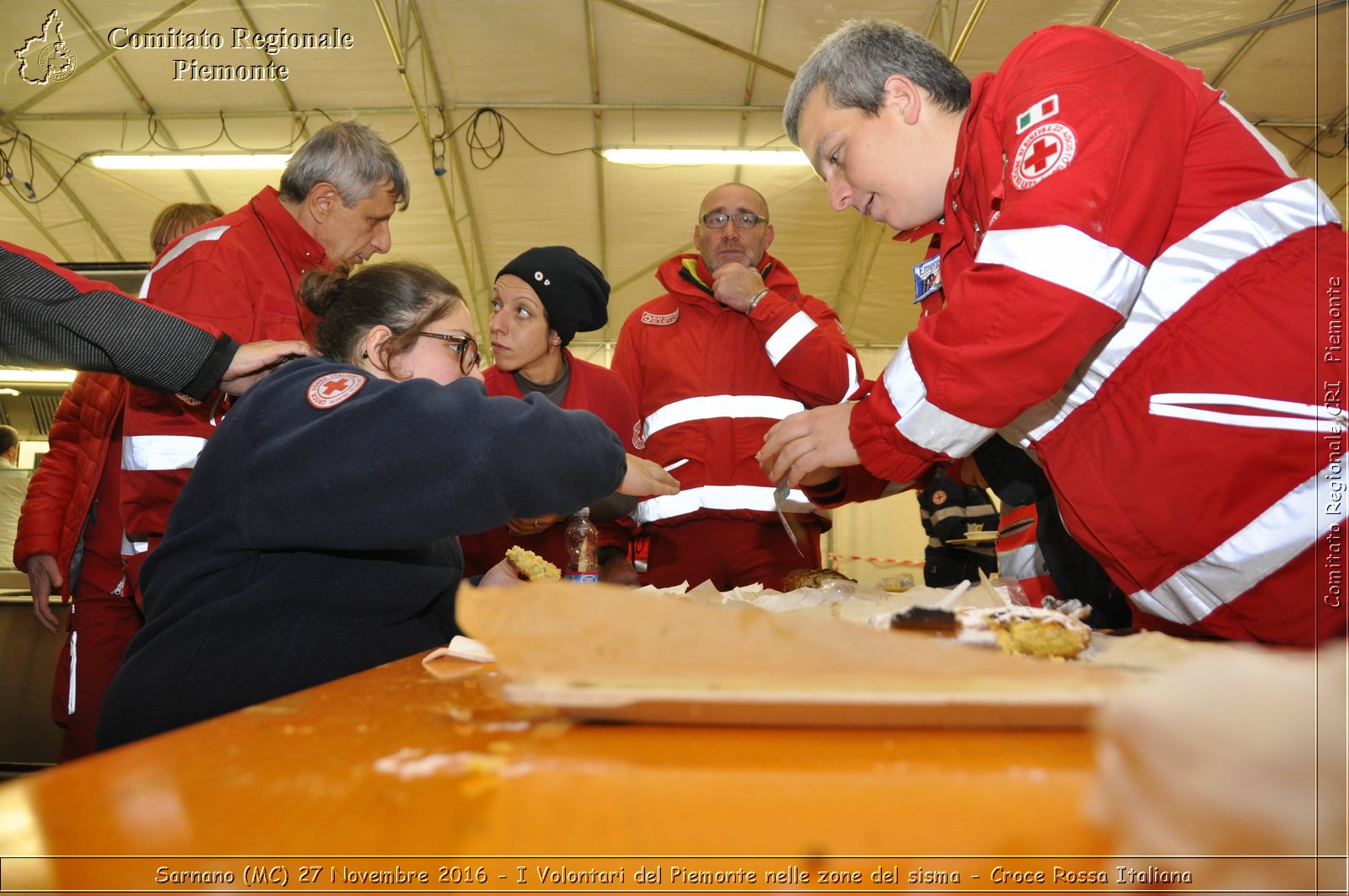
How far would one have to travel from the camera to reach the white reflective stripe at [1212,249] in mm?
1290

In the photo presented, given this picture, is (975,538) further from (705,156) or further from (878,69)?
(705,156)

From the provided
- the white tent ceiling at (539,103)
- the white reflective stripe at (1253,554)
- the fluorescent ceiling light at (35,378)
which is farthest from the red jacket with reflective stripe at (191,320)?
the fluorescent ceiling light at (35,378)

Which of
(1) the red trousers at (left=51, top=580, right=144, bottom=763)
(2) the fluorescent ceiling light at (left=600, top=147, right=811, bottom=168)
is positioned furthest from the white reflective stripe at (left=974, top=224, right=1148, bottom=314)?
(2) the fluorescent ceiling light at (left=600, top=147, right=811, bottom=168)

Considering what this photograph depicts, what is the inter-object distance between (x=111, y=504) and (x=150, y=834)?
309cm

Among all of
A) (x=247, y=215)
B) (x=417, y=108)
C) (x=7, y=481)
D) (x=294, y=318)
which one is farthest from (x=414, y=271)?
(x=417, y=108)

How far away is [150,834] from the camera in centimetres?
41

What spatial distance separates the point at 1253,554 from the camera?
1.24 m

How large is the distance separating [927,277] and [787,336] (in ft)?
3.83

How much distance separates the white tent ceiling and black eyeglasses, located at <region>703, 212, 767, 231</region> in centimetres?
519

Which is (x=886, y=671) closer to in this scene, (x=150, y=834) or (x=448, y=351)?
(x=150, y=834)

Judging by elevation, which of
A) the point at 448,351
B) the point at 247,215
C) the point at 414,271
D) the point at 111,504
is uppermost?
the point at 247,215

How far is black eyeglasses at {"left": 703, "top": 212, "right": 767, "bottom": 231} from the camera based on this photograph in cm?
369

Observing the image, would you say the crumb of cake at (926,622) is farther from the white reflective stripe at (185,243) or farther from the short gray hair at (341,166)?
the short gray hair at (341,166)

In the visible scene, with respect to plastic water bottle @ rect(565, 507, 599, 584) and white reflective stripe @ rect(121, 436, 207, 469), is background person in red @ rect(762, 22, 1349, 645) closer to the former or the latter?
plastic water bottle @ rect(565, 507, 599, 584)
